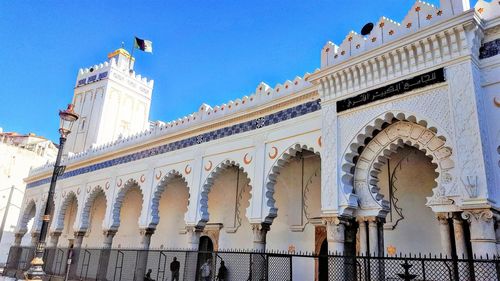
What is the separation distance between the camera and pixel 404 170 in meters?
7.39

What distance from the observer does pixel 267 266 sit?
5.41 meters

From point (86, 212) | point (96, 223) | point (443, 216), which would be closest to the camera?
point (443, 216)

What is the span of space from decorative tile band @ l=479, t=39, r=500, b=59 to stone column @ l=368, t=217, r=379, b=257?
9.13 ft

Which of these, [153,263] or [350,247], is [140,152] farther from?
[350,247]

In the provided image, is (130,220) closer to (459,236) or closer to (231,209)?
(231,209)

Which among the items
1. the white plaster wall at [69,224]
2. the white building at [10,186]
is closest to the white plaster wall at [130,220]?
the white plaster wall at [69,224]

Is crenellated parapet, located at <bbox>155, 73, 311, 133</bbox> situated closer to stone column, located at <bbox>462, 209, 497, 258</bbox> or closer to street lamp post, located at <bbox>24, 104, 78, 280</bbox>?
street lamp post, located at <bbox>24, 104, 78, 280</bbox>

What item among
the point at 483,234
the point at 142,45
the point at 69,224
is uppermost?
the point at 142,45

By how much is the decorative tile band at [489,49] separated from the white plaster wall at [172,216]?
8.58 m

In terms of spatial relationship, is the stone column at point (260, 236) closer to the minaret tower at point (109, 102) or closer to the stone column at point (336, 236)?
the stone column at point (336, 236)

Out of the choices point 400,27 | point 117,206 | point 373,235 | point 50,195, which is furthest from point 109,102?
point 373,235

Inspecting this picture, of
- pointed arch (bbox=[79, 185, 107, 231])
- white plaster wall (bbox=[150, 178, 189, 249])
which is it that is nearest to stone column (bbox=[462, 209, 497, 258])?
white plaster wall (bbox=[150, 178, 189, 249])

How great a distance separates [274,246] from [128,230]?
6102mm

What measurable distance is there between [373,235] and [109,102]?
52.6 ft
